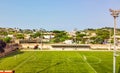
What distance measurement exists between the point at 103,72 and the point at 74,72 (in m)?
4.04

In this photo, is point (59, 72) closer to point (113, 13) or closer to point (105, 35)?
point (113, 13)

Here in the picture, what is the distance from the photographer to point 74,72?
43750 millimetres

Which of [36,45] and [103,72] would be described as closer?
[103,72]

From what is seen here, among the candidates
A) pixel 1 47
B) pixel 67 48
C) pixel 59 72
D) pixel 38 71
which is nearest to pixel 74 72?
pixel 59 72

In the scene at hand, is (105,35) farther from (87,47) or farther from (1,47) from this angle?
(1,47)

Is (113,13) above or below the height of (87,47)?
above

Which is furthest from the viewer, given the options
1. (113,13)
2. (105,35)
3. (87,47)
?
(105,35)

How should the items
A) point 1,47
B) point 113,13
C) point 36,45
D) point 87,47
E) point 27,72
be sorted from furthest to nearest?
point 36,45
point 87,47
point 1,47
point 27,72
point 113,13

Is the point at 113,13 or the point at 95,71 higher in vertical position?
the point at 113,13

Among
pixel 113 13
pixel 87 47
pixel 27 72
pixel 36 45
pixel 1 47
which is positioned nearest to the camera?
pixel 113 13

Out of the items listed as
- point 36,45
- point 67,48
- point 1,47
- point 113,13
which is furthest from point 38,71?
point 36,45

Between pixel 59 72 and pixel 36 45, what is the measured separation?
7871 cm

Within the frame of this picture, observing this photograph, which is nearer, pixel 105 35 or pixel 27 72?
pixel 27 72

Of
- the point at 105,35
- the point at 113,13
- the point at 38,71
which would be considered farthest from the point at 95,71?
the point at 105,35
